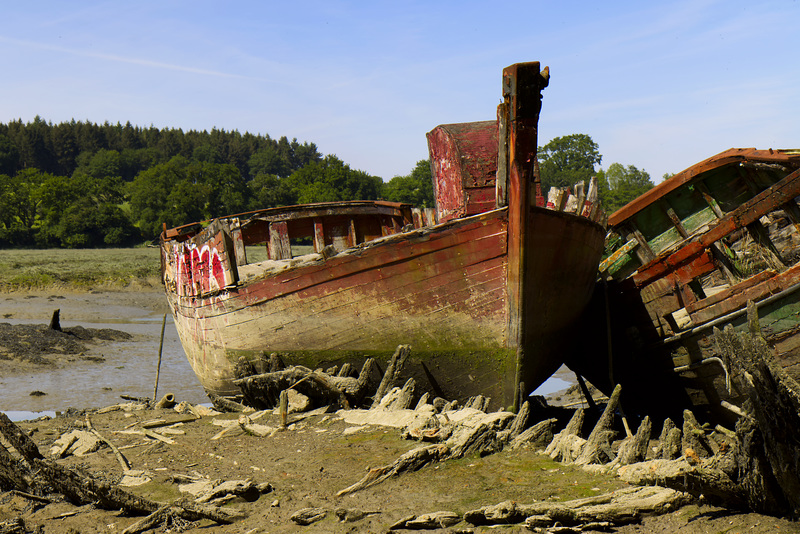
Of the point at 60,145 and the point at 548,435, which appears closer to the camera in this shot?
the point at 548,435

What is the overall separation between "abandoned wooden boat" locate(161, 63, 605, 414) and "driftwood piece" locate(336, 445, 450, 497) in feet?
5.20

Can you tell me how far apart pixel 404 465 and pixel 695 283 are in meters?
3.93

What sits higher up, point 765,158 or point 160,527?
point 765,158

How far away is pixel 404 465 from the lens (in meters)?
4.82

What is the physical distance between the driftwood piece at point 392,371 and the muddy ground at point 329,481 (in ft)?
1.75

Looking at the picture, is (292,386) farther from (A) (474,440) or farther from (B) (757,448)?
(B) (757,448)

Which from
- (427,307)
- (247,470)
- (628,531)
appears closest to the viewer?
(628,531)

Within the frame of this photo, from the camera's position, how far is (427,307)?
6504 mm

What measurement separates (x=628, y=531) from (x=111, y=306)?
23.2 m

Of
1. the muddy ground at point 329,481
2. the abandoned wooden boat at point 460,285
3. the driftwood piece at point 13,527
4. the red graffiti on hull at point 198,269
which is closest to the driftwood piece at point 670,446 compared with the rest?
the muddy ground at point 329,481

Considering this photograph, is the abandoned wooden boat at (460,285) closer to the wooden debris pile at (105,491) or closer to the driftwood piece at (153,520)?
the wooden debris pile at (105,491)

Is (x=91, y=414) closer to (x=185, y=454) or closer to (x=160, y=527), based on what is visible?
(x=185, y=454)

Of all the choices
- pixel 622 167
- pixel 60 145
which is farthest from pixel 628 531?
pixel 60 145

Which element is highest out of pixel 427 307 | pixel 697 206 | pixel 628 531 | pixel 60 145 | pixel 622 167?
pixel 60 145
